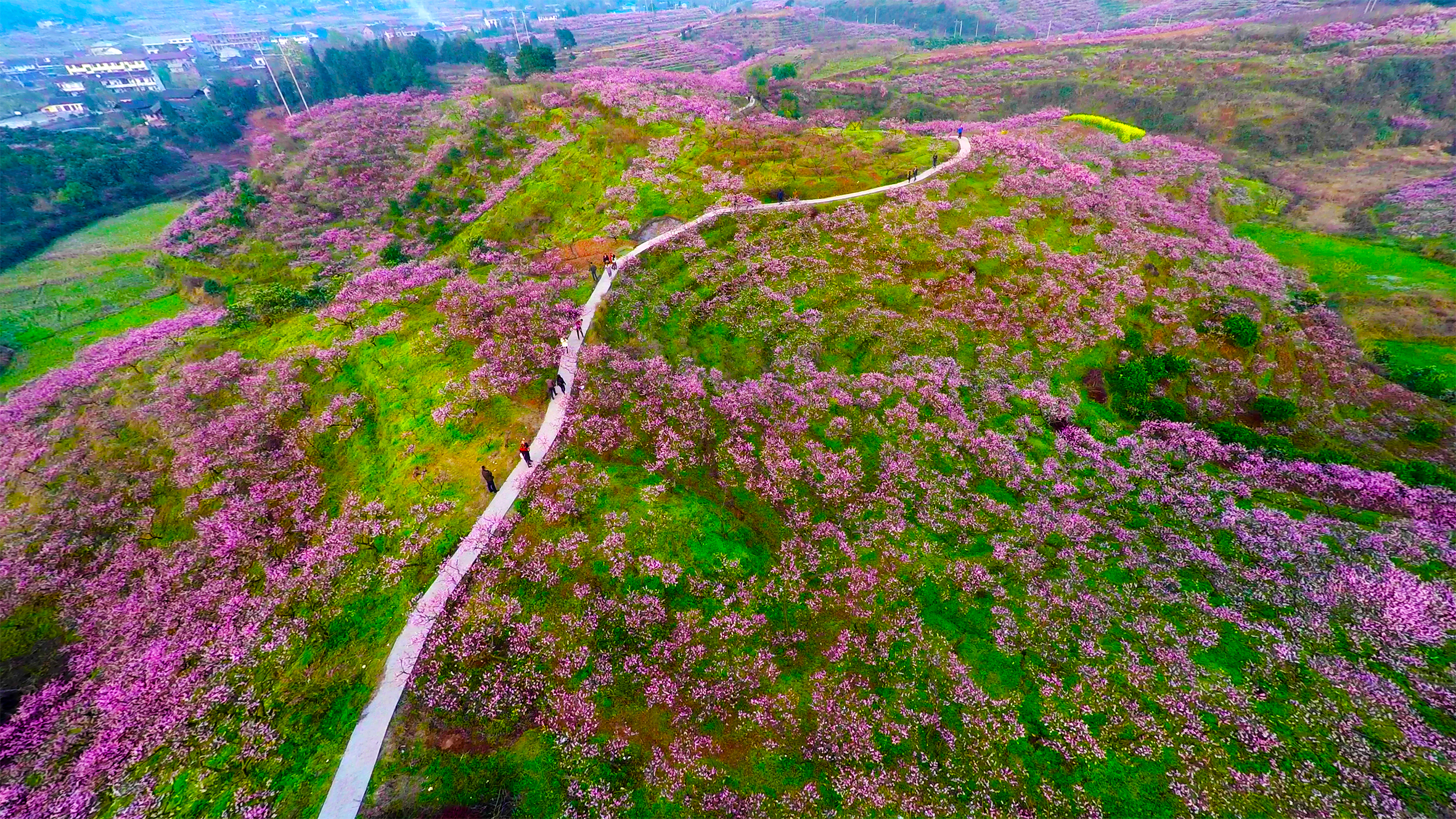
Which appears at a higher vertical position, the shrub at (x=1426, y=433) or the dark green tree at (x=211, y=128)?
the dark green tree at (x=211, y=128)

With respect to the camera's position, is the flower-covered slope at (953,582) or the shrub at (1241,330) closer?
the flower-covered slope at (953,582)

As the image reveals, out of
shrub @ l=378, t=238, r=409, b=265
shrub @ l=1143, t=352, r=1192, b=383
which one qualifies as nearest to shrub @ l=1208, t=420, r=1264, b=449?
shrub @ l=1143, t=352, r=1192, b=383

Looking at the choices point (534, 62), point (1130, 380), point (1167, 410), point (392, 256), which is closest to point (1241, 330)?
point (1130, 380)

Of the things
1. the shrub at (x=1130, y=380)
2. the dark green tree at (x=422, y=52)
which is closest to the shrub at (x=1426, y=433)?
the shrub at (x=1130, y=380)

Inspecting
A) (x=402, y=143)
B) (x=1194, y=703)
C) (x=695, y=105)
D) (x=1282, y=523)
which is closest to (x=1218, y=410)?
(x=1282, y=523)

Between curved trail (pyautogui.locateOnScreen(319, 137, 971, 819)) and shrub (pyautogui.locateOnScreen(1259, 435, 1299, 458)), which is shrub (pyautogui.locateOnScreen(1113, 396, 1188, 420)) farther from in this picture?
curved trail (pyautogui.locateOnScreen(319, 137, 971, 819))

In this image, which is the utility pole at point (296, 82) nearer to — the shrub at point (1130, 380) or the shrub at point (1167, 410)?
the shrub at point (1130, 380)

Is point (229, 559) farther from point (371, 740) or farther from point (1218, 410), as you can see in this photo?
point (1218, 410)
